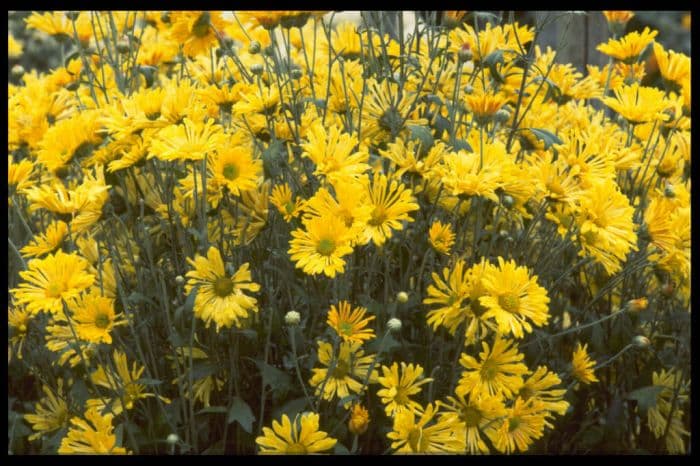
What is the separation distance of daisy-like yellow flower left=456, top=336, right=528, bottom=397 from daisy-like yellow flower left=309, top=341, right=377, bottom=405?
7.5 inches

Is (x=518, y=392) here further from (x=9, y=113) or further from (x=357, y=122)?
(x=9, y=113)

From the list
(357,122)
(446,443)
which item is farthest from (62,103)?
(446,443)

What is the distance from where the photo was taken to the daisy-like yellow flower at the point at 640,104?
181 centimetres

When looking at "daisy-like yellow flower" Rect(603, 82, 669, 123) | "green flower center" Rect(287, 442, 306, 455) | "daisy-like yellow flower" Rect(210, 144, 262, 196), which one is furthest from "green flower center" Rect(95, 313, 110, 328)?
"daisy-like yellow flower" Rect(603, 82, 669, 123)

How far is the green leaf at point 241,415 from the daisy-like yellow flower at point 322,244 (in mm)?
354

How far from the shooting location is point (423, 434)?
154 centimetres

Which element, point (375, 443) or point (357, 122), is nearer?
point (375, 443)

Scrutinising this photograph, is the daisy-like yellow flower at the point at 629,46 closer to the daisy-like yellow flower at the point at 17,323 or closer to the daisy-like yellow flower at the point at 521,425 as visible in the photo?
the daisy-like yellow flower at the point at 521,425

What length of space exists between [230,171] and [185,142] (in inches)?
7.3

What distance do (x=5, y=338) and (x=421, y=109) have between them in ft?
3.63

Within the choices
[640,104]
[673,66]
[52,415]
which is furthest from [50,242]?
[673,66]

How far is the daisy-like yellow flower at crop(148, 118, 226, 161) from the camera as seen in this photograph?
4.61 ft

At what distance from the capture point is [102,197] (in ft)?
5.21

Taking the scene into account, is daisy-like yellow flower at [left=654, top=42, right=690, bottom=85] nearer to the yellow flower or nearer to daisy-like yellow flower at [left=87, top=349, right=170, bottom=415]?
the yellow flower
